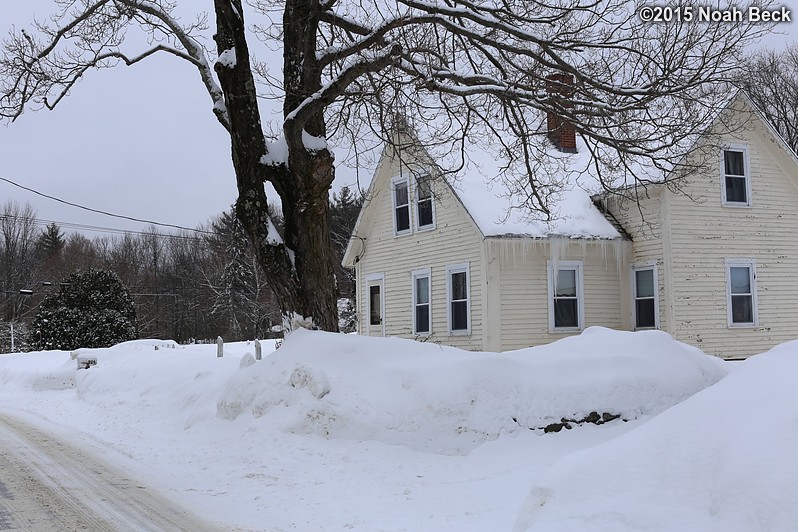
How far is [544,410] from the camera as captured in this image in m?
8.63

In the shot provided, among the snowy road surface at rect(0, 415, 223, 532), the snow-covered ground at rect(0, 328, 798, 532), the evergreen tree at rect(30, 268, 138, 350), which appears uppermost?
the evergreen tree at rect(30, 268, 138, 350)

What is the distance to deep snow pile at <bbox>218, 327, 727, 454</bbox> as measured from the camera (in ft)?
28.1

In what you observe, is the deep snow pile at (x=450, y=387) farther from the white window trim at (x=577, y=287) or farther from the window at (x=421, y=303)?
the window at (x=421, y=303)

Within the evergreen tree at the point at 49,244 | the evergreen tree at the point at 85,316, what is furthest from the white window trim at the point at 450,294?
the evergreen tree at the point at 49,244

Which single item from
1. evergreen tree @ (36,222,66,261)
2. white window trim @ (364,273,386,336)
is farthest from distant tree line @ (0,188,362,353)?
white window trim @ (364,273,386,336)

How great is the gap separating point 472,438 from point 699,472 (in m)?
4.06

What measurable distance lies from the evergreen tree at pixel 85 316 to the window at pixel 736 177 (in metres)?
24.2

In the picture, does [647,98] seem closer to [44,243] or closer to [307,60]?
[307,60]

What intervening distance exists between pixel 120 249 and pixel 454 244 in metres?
56.9

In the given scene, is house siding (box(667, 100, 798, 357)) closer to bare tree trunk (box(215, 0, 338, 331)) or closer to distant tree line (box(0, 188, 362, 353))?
bare tree trunk (box(215, 0, 338, 331))

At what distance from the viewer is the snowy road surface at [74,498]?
6.20 meters

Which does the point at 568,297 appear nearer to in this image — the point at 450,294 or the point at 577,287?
the point at 577,287

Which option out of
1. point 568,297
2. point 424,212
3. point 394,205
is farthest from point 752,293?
point 394,205

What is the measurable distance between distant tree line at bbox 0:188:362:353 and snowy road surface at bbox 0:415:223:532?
35.5 meters
